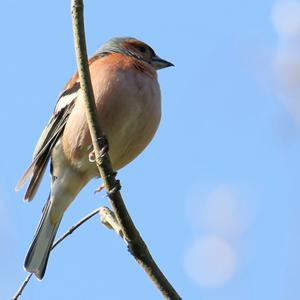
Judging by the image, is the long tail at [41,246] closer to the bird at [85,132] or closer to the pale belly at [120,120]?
the bird at [85,132]

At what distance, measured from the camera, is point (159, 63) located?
20.9ft

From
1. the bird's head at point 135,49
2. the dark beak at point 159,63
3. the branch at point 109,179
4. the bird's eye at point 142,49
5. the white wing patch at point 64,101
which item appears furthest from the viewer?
the bird's eye at point 142,49

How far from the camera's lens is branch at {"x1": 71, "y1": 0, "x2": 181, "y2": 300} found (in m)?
3.33

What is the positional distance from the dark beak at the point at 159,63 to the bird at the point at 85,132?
446mm

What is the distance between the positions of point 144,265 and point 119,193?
471 mm

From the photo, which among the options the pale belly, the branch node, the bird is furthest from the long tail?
the branch node

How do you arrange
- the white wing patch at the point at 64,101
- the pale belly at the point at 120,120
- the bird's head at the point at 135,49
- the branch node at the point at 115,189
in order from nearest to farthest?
the branch node at the point at 115,189
the pale belly at the point at 120,120
the white wing patch at the point at 64,101
the bird's head at the point at 135,49

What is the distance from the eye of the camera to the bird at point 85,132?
5074 mm

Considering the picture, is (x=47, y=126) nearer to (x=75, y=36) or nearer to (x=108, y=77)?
(x=108, y=77)

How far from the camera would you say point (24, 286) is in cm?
383

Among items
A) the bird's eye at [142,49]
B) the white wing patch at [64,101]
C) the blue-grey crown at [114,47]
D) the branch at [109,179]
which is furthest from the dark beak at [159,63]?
the branch at [109,179]

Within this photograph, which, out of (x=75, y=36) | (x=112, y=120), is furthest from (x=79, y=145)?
(x=75, y=36)

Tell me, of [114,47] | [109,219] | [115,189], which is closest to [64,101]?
[114,47]

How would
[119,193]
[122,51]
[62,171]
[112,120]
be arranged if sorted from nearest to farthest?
[119,193], [112,120], [62,171], [122,51]
